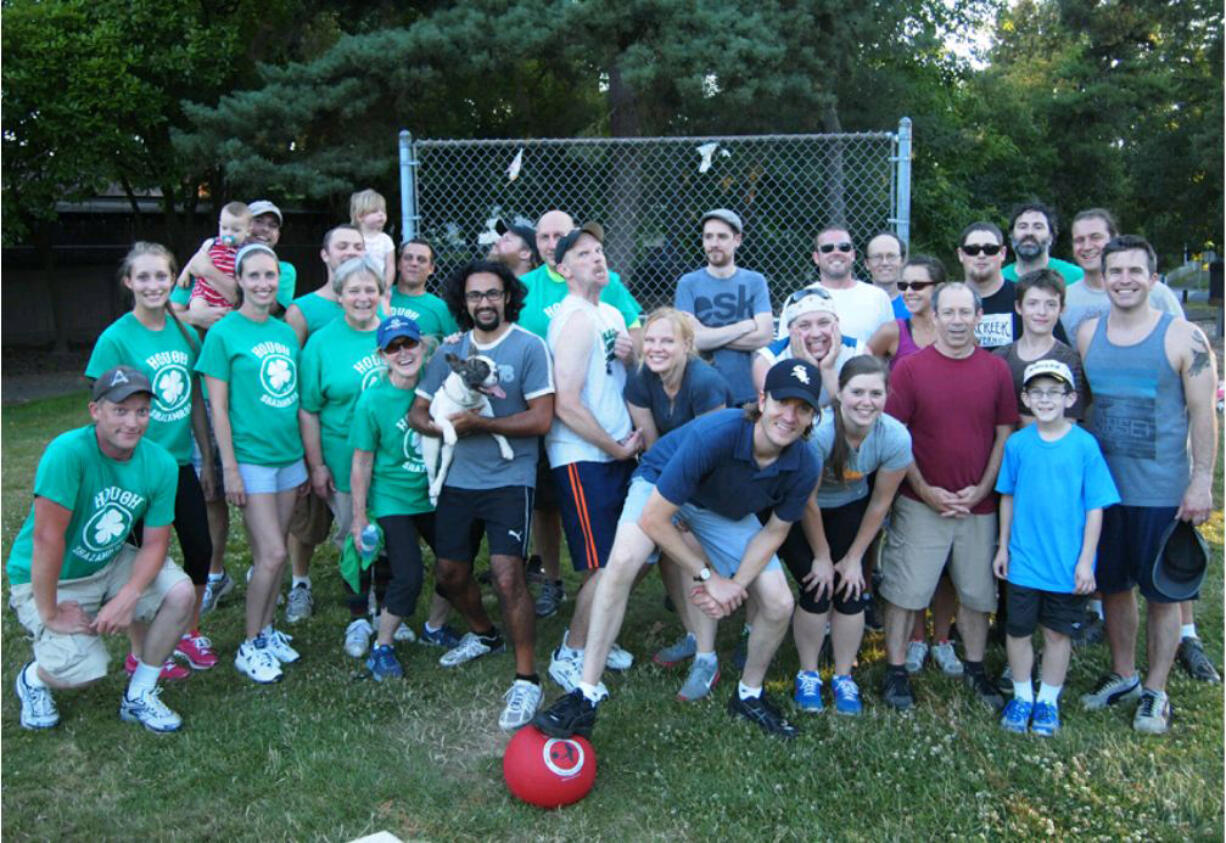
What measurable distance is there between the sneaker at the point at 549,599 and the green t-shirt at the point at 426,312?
4.97 ft

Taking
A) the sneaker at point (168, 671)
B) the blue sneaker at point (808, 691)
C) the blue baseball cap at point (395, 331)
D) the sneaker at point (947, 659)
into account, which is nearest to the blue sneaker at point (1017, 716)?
the sneaker at point (947, 659)

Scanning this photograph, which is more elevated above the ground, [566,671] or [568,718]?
[568,718]

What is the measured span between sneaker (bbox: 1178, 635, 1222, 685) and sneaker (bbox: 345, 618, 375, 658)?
12.7ft

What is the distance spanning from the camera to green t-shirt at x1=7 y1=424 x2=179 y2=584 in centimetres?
393

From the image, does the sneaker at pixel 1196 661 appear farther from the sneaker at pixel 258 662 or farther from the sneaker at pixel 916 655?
the sneaker at pixel 258 662

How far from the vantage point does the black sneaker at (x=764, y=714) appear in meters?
4.09

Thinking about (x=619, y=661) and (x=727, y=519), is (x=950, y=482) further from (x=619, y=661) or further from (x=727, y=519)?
(x=619, y=661)

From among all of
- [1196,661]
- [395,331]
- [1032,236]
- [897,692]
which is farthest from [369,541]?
[1196,661]

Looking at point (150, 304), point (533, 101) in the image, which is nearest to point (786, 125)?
point (533, 101)

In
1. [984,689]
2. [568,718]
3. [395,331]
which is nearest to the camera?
[568,718]

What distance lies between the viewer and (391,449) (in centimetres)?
472

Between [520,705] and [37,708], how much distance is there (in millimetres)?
2032

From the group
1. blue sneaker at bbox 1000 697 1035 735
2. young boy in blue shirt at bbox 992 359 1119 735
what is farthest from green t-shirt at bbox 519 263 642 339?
blue sneaker at bbox 1000 697 1035 735

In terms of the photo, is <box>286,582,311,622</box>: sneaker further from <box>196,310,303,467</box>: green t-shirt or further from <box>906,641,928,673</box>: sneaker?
<box>906,641,928,673</box>: sneaker
